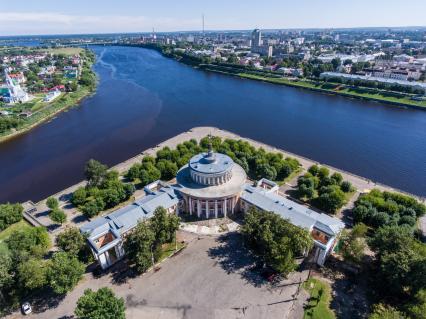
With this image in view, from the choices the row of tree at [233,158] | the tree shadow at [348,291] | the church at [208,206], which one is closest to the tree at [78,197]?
the row of tree at [233,158]

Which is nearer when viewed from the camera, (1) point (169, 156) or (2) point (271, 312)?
(2) point (271, 312)

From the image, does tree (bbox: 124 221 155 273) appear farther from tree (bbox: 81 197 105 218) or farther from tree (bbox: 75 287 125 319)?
tree (bbox: 81 197 105 218)

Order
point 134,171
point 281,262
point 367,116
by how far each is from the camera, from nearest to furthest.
Result: 1. point 281,262
2. point 134,171
3. point 367,116

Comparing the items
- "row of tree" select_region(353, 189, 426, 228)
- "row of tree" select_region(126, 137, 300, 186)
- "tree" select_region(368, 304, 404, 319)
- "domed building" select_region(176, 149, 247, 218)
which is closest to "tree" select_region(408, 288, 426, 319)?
"tree" select_region(368, 304, 404, 319)

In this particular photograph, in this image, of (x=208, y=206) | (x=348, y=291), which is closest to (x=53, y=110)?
(x=208, y=206)

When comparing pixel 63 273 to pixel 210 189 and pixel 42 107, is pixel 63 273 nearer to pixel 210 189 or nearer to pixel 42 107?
pixel 210 189

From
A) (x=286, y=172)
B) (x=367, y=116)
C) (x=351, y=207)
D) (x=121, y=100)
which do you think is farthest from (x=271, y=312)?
(x=121, y=100)

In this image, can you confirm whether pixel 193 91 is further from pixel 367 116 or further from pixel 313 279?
pixel 313 279
